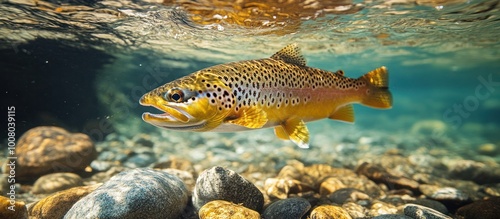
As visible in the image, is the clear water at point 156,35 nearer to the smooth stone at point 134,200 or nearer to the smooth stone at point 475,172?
the smooth stone at point 475,172

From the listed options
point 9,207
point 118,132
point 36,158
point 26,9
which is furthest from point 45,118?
point 9,207

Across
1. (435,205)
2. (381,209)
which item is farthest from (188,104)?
(435,205)

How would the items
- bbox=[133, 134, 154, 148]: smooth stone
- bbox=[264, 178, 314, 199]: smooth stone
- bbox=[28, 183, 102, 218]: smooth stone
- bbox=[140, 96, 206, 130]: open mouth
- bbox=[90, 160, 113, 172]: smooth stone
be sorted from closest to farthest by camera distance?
bbox=[140, 96, 206, 130]: open mouth < bbox=[28, 183, 102, 218]: smooth stone < bbox=[264, 178, 314, 199]: smooth stone < bbox=[90, 160, 113, 172]: smooth stone < bbox=[133, 134, 154, 148]: smooth stone

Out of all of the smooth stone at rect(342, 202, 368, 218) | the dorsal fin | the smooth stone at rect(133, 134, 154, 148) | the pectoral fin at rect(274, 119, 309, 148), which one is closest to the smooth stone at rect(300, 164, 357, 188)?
the smooth stone at rect(342, 202, 368, 218)

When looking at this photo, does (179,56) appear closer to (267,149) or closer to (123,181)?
(267,149)

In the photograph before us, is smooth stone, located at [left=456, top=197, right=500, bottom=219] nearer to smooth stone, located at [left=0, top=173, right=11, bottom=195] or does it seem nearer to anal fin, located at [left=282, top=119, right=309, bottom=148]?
anal fin, located at [left=282, top=119, right=309, bottom=148]

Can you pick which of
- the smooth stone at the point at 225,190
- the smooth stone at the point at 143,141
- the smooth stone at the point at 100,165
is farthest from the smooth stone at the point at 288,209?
the smooth stone at the point at 143,141
